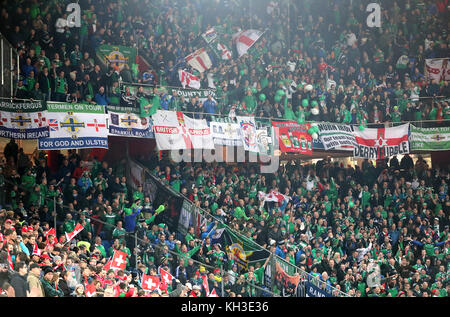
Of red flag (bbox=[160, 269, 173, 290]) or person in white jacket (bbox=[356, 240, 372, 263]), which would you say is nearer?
red flag (bbox=[160, 269, 173, 290])

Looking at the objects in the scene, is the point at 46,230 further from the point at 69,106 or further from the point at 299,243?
the point at 299,243

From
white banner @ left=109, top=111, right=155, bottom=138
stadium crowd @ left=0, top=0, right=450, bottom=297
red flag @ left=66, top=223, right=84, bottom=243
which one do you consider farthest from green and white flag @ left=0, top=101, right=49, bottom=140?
red flag @ left=66, top=223, right=84, bottom=243

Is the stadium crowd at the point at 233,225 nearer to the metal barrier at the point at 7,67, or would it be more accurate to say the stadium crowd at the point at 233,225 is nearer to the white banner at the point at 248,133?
the white banner at the point at 248,133

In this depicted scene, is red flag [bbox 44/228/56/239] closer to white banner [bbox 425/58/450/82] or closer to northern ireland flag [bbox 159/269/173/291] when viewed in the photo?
northern ireland flag [bbox 159/269/173/291]

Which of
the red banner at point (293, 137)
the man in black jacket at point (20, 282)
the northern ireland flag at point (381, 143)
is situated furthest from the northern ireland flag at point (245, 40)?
the man in black jacket at point (20, 282)

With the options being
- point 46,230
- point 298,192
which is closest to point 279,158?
point 298,192

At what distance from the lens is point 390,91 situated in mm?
27891

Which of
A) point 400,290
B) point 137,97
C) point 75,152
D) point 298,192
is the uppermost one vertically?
point 137,97

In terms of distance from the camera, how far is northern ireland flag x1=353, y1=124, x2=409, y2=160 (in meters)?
26.6

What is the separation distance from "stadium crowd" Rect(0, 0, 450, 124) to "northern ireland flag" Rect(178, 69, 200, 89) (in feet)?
0.60

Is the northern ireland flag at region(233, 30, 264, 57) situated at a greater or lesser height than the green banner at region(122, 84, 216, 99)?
greater

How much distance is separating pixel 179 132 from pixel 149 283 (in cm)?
669

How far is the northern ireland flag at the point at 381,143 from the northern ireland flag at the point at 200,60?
5.12 meters

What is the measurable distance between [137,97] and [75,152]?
230 cm
